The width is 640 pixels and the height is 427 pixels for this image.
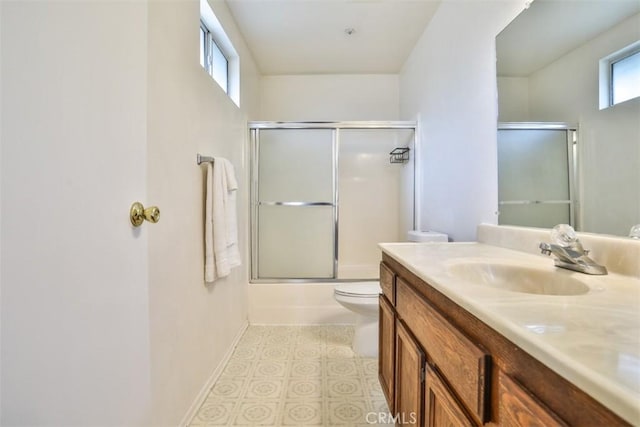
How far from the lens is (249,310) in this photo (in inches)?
93.9

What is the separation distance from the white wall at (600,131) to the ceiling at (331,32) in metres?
1.34

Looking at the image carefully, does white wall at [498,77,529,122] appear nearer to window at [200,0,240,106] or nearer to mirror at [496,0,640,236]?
mirror at [496,0,640,236]

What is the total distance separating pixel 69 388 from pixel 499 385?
765 millimetres

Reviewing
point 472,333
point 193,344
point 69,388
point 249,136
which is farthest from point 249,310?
point 472,333

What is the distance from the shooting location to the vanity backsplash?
745 mm

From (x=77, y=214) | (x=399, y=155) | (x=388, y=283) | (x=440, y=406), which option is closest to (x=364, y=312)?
(x=388, y=283)

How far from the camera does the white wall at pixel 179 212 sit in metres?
1.04

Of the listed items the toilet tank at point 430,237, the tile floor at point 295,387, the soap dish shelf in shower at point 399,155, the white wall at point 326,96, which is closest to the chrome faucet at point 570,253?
the toilet tank at point 430,237

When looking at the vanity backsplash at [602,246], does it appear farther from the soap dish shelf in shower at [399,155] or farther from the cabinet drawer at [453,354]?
the soap dish shelf in shower at [399,155]

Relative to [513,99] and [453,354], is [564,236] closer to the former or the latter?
[453,354]

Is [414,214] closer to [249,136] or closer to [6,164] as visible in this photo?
[249,136]

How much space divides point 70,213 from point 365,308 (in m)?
1.62

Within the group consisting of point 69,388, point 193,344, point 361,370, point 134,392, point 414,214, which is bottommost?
point 361,370

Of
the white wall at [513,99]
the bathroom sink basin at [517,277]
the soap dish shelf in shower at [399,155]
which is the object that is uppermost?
the soap dish shelf in shower at [399,155]
